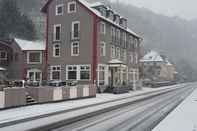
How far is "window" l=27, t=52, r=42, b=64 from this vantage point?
147 ft

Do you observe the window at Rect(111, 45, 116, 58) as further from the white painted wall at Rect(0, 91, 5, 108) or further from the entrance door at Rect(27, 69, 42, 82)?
the white painted wall at Rect(0, 91, 5, 108)

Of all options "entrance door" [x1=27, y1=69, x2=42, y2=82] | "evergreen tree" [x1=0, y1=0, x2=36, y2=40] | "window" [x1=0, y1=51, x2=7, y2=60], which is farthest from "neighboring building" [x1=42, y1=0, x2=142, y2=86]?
"evergreen tree" [x1=0, y1=0, x2=36, y2=40]

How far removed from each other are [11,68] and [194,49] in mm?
151298

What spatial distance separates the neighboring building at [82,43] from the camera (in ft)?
120

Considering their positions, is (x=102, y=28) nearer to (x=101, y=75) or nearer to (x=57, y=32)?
(x=101, y=75)

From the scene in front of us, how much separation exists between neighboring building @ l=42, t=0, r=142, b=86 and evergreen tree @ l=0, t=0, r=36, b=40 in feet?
92.2

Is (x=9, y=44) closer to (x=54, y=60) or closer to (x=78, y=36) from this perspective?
(x=54, y=60)

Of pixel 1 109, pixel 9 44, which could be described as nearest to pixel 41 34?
pixel 9 44

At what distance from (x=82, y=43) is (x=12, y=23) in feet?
118

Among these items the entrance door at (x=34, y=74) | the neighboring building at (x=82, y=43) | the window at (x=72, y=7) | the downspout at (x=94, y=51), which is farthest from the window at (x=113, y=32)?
the entrance door at (x=34, y=74)

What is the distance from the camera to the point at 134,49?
51781 millimetres

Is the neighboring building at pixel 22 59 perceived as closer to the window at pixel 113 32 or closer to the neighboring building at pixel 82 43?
the neighboring building at pixel 82 43

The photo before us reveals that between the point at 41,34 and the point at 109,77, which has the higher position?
the point at 41,34

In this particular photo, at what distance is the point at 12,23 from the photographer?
68.1 metres
